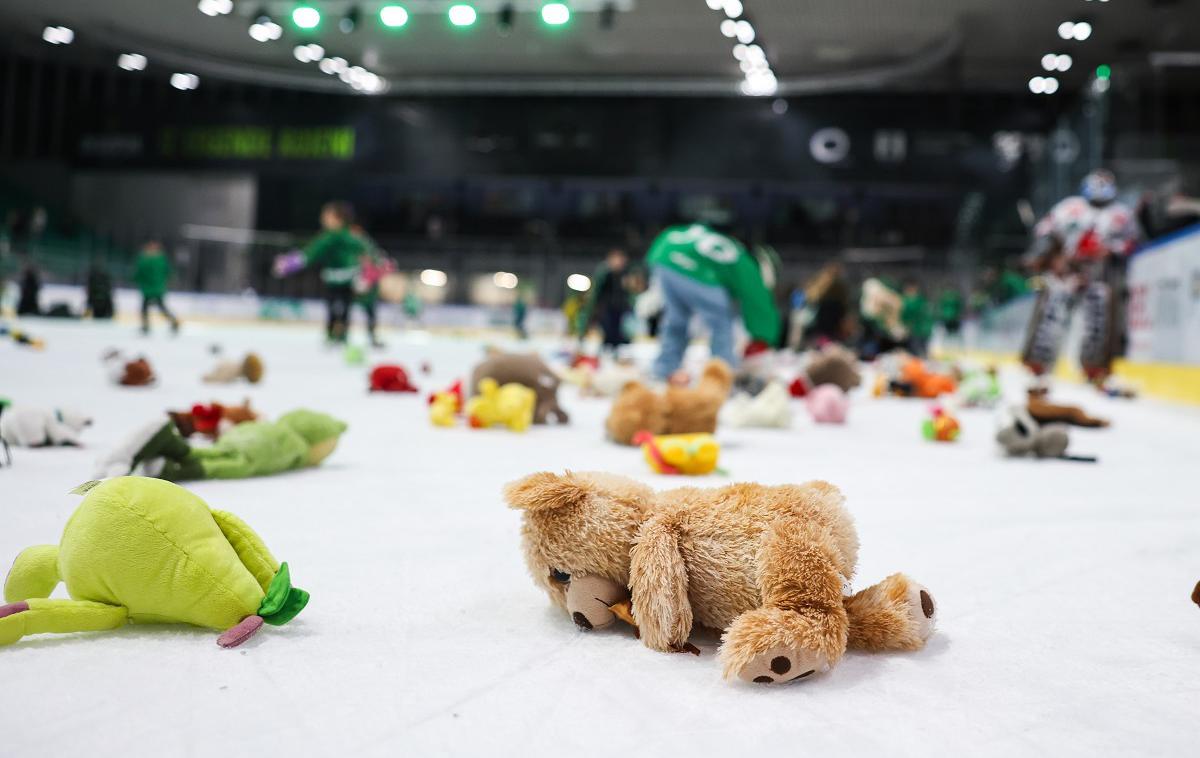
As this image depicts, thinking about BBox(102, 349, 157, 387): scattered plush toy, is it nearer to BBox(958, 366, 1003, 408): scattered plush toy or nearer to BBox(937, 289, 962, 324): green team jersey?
BBox(958, 366, 1003, 408): scattered plush toy

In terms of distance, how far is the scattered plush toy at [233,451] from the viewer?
1773 millimetres

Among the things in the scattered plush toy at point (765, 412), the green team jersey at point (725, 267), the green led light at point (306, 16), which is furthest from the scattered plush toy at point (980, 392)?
the green led light at point (306, 16)

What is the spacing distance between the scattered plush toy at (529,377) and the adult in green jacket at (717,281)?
1783 mm

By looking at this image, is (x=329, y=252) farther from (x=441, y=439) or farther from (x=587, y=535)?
(x=587, y=535)

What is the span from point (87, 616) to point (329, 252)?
7.79 metres

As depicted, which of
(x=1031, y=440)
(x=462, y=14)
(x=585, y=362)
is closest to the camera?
(x=1031, y=440)

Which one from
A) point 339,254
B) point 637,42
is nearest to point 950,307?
point 637,42

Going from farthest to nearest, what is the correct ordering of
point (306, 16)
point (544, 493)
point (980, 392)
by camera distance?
point (306, 16) → point (980, 392) → point (544, 493)

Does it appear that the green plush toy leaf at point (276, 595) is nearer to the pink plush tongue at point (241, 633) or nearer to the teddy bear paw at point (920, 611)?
the pink plush tongue at point (241, 633)

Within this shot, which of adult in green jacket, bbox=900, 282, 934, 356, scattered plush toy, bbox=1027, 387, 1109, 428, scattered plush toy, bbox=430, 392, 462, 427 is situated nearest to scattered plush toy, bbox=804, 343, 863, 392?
scattered plush toy, bbox=1027, 387, 1109, 428

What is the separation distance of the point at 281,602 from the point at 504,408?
2.32 meters

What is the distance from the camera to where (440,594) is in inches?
46.9

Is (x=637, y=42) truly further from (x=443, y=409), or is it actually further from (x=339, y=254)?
(x=443, y=409)

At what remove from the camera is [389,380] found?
471 cm
